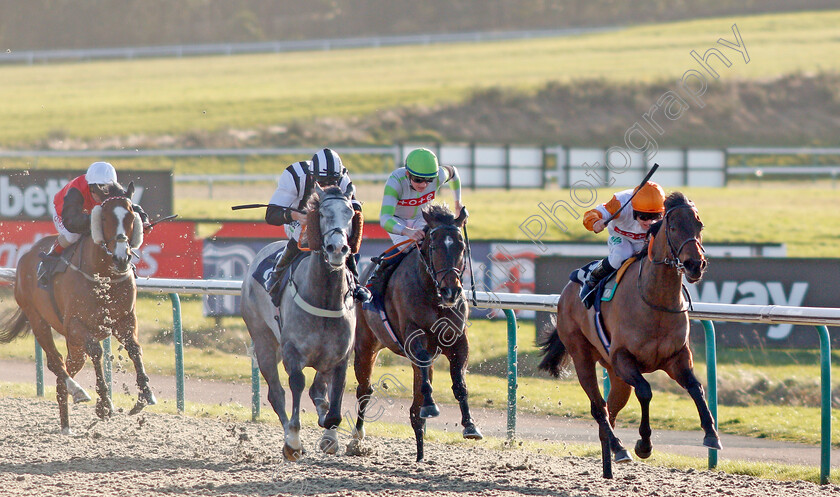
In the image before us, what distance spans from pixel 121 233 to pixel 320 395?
2.15 m

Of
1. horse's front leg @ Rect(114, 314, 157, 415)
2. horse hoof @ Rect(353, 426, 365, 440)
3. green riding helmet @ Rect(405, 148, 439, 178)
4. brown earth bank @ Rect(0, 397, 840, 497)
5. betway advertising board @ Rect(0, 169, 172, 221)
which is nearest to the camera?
brown earth bank @ Rect(0, 397, 840, 497)

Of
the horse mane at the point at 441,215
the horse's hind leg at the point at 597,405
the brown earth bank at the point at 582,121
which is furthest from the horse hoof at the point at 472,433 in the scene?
the brown earth bank at the point at 582,121

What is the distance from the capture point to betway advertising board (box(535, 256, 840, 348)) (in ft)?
31.1

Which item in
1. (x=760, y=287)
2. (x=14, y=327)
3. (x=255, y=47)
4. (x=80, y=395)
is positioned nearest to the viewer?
(x=80, y=395)

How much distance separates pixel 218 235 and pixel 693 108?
80.9ft

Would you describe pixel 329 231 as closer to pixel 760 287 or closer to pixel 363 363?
pixel 363 363

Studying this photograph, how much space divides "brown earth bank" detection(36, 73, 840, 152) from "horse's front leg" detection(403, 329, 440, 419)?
23382 mm

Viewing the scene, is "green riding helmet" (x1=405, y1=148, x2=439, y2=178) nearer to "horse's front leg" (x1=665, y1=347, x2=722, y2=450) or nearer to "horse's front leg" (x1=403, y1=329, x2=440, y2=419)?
"horse's front leg" (x1=403, y1=329, x2=440, y2=419)

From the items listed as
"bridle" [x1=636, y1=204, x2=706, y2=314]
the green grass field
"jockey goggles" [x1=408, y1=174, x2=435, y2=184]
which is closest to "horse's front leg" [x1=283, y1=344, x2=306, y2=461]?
"jockey goggles" [x1=408, y1=174, x2=435, y2=184]

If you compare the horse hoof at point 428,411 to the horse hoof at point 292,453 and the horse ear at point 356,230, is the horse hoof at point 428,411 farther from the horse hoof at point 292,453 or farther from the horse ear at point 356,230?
the horse ear at point 356,230

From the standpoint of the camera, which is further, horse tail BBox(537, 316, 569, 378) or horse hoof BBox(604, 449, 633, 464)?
horse tail BBox(537, 316, 569, 378)

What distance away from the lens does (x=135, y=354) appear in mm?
7441

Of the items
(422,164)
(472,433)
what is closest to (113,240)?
(422,164)

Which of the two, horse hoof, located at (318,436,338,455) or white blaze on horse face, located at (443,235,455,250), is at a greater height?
white blaze on horse face, located at (443,235,455,250)
